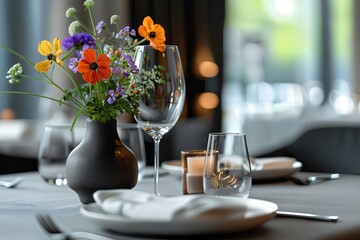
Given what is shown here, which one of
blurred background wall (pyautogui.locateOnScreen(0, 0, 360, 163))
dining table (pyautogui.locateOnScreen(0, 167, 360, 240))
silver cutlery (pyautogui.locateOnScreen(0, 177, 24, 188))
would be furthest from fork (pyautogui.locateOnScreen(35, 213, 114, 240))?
blurred background wall (pyautogui.locateOnScreen(0, 0, 360, 163))

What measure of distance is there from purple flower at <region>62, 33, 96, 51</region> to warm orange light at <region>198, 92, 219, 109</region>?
179 inches

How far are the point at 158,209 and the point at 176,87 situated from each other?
0.42 meters

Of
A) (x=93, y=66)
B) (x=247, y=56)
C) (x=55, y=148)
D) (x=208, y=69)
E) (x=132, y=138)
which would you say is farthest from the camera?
(x=247, y=56)

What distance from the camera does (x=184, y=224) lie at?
97 cm

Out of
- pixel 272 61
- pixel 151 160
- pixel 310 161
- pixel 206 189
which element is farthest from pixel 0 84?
pixel 272 61

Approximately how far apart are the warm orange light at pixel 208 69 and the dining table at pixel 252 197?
13.0 ft

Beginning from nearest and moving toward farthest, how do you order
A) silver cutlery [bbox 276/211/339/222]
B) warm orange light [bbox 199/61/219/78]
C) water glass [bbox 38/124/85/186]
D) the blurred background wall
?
silver cutlery [bbox 276/211/339/222], water glass [bbox 38/124/85/186], the blurred background wall, warm orange light [bbox 199/61/219/78]

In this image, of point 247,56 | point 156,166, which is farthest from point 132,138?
point 247,56

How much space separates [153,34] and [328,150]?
3.32ft

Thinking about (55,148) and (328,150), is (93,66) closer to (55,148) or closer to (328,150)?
(55,148)

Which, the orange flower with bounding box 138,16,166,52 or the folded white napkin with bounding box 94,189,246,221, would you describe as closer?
the folded white napkin with bounding box 94,189,246,221

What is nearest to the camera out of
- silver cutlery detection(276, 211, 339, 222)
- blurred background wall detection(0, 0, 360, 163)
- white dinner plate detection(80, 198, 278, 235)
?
white dinner plate detection(80, 198, 278, 235)

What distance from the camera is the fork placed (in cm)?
98

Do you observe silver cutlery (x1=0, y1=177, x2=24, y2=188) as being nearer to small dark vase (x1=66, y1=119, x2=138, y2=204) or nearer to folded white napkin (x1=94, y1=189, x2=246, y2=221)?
small dark vase (x1=66, y1=119, x2=138, y2=204)
